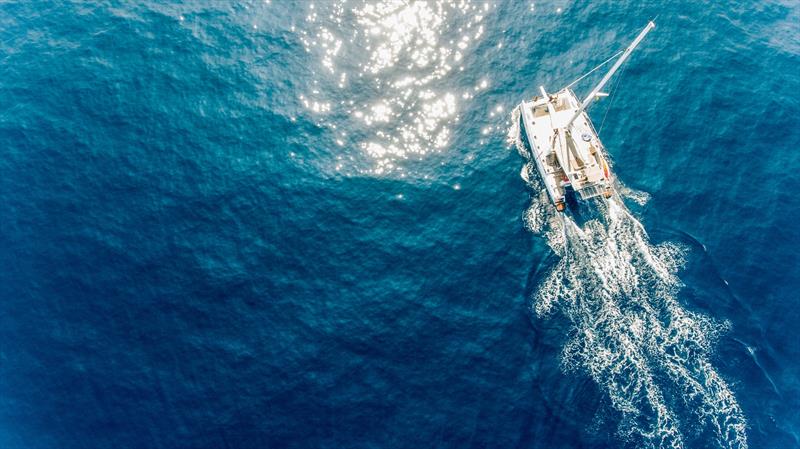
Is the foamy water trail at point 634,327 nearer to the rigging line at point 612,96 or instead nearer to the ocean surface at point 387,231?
the ocean surface at point 387,231

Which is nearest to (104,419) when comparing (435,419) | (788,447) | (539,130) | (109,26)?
(435,419)

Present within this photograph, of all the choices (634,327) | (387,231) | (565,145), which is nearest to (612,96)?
(565,145)

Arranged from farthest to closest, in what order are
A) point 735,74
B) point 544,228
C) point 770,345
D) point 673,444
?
point 735,74 → point 544,228 → point 770,345 → point 673,444

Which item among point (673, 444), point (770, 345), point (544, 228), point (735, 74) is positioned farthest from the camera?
point (735, 74)

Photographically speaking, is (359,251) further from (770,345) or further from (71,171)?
(770,345)

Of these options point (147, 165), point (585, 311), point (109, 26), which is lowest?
point (585, 311)

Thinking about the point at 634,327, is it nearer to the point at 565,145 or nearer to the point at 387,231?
the point at 565,145

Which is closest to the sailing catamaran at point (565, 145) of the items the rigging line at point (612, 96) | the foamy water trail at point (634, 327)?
the rigging line at point (612, 96)
